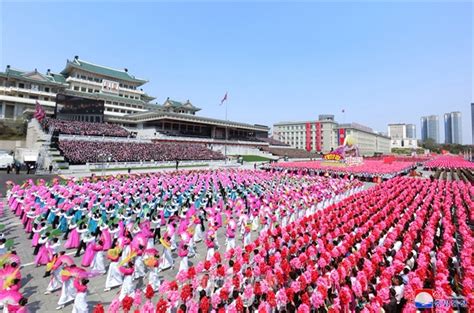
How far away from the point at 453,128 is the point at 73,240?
232 metres

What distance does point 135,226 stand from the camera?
333 inches

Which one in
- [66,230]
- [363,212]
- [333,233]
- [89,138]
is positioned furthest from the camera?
[89,138]

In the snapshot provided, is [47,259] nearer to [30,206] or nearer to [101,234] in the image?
[101,234]

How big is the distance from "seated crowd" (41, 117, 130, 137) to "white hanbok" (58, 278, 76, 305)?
3328 cm

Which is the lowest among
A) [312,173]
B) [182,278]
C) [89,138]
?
[182,278]

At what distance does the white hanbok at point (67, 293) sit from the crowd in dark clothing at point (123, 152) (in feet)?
79.4

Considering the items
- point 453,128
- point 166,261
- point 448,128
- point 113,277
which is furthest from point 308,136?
point 448,128

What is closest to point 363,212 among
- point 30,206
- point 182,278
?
point 182,278

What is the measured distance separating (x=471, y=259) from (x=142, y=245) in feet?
26.1

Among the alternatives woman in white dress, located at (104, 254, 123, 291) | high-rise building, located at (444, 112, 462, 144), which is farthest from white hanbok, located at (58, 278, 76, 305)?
high-rise building, located at (444, 112, 462, 144)

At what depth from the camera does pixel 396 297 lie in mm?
5078

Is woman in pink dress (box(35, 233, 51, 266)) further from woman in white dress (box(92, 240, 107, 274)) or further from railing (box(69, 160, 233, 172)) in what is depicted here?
railing (box(69, 160, 233, 172))

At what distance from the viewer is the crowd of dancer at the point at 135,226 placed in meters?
6.13

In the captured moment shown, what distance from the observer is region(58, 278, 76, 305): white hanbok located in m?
5.75
